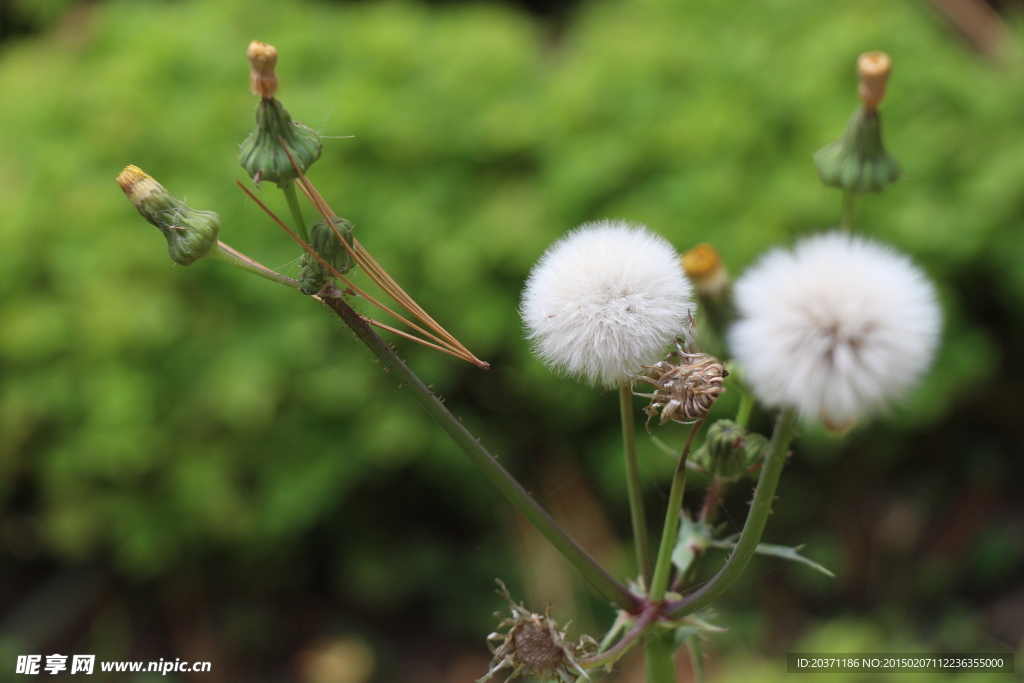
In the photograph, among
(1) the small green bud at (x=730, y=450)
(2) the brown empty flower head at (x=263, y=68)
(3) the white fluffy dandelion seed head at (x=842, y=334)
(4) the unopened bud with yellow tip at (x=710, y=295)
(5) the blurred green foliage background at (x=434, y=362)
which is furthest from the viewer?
(5) the blurred green foliage background at (x=434, y=362)

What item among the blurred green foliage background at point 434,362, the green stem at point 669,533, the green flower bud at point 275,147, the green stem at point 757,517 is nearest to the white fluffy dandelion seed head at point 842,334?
the green stem at point 757,517

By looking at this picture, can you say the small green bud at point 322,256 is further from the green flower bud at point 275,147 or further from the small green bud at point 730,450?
the small green bud at point 730,450

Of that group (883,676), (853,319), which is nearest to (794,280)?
(853,319)

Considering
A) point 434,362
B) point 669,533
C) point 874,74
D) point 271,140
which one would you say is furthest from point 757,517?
point 434,362

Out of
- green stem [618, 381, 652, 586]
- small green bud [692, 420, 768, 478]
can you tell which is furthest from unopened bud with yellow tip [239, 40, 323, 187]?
small green bud [692, 420, 768, 478]

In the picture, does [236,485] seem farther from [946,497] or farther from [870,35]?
[870,35]

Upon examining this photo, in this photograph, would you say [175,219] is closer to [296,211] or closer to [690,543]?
[296,211]
